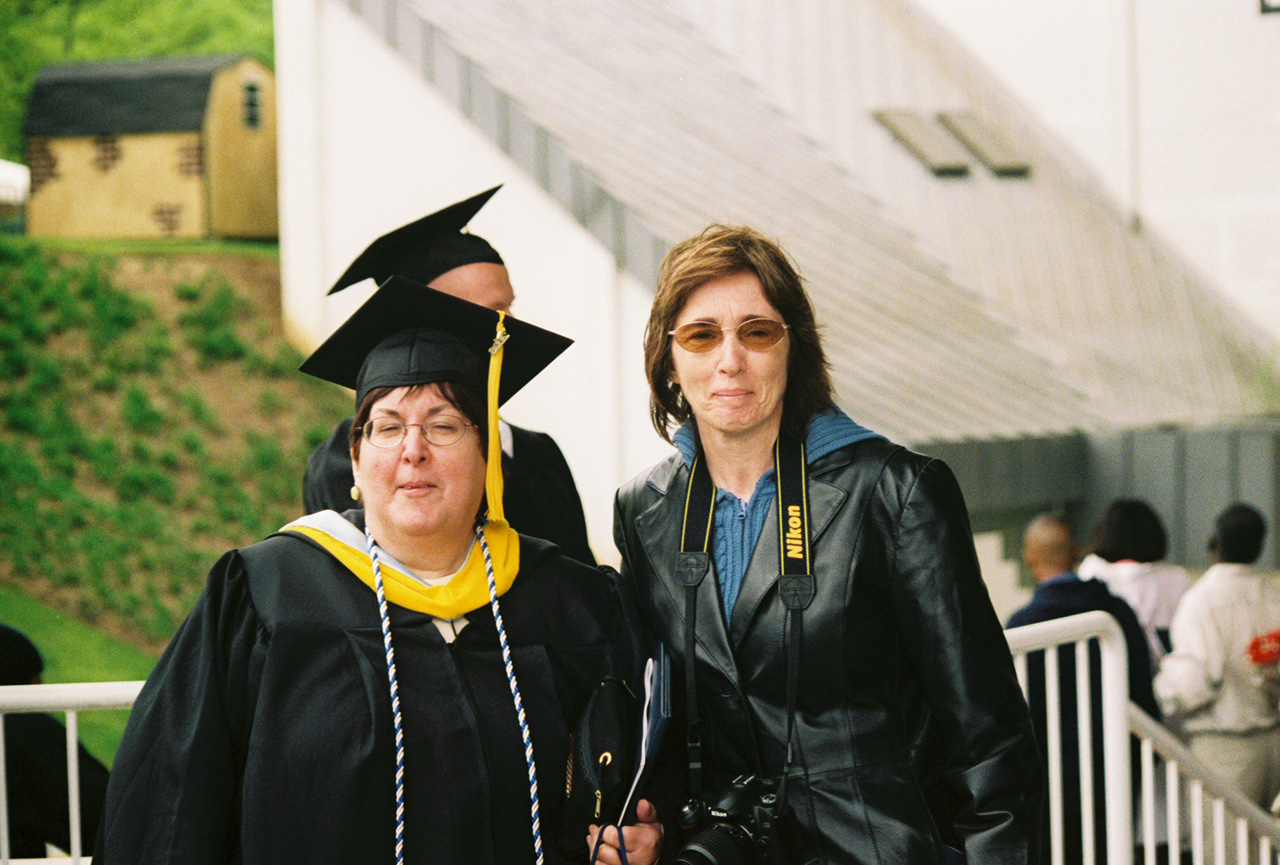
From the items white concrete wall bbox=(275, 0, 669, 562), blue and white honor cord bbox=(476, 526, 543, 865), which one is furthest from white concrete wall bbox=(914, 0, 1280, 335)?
blue and white honor cord bbox=(476, 526, 543, 865)

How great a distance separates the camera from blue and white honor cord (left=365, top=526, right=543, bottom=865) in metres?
1.89

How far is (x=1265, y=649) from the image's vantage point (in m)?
4.58

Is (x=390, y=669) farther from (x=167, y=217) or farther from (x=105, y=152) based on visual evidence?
(x=105, y=152)

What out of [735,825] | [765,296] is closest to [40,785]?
[735,825]

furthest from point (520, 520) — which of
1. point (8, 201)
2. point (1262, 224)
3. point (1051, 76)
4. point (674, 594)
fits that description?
point (1051, 76)

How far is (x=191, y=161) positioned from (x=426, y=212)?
1519 millimetres

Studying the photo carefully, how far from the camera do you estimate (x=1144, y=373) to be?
358 inches

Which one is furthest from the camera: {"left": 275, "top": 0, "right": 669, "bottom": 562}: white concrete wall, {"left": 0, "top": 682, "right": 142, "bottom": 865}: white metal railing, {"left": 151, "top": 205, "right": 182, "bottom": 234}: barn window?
{"left": 151, "top": 205, "right": 182, "bottom": 234}: barn window

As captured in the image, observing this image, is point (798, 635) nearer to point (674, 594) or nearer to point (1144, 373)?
point (674, 594)

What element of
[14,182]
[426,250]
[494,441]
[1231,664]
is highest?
[14,182]

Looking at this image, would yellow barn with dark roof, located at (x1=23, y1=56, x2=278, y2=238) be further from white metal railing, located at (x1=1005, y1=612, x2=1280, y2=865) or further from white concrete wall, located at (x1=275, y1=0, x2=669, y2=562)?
white metal railing, located at (x1=1005, y1=612, x2=1280, y2=865)

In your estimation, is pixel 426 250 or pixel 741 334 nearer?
pixel 741 334

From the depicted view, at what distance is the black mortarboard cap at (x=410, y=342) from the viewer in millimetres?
2064

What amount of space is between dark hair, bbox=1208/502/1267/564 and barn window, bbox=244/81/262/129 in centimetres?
576
